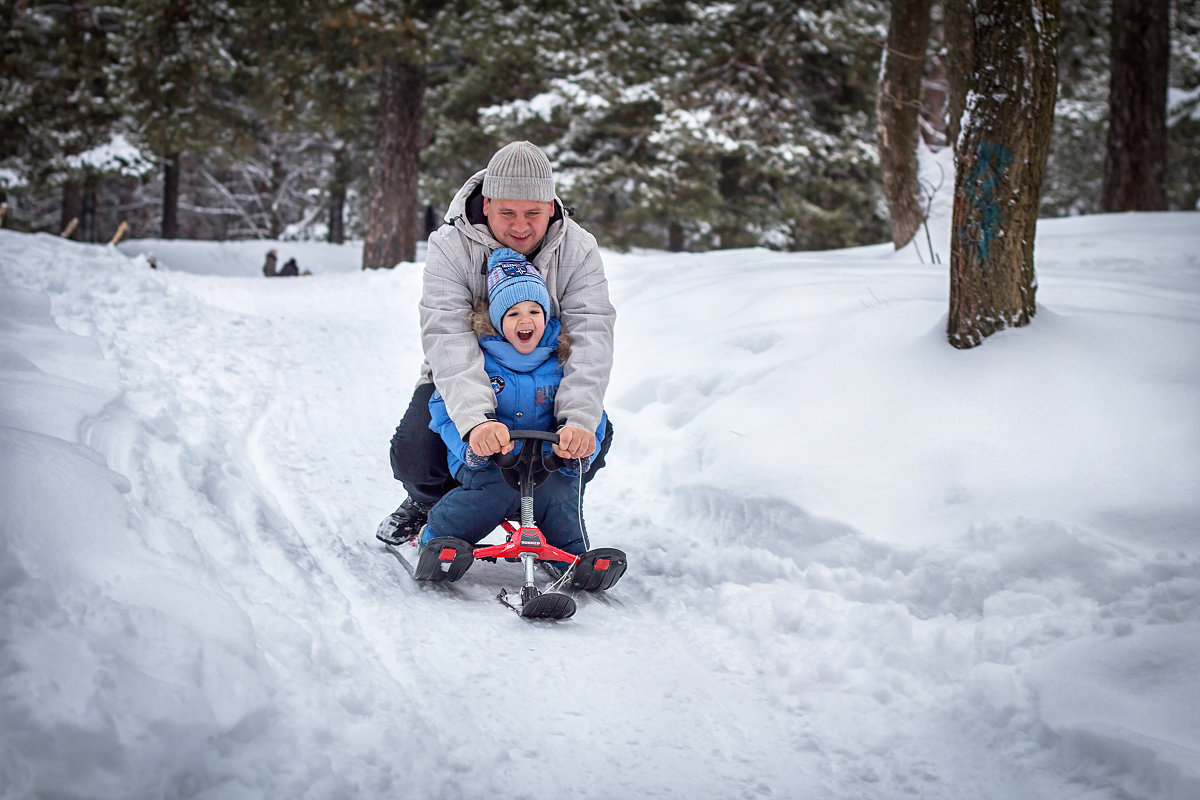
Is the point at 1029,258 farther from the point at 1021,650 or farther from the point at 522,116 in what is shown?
the point at 522,116

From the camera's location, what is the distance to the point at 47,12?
832 inches

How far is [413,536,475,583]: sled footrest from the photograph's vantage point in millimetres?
2979

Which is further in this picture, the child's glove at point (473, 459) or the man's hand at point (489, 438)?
the child's glove at point (473, 459)

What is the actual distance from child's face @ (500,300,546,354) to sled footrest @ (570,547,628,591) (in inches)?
30.0

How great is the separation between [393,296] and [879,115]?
5.57 meters

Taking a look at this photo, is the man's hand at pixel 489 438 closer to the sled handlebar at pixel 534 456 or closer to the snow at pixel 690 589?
the sled handlebar at pixel 534 456

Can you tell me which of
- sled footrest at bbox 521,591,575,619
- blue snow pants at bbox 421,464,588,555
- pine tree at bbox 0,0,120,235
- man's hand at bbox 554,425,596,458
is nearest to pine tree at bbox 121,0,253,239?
pine tree at bbox 0,0,120,235

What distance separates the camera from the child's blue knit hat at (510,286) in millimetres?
2965

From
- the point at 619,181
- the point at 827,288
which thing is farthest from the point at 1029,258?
the point at 619,181

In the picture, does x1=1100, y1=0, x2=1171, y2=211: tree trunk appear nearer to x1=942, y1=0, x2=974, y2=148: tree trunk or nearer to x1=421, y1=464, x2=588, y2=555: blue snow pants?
x1=942, y1=0, x2=974, y2=148: tree trunk

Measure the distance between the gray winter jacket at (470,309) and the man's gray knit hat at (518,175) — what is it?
0.45 feet

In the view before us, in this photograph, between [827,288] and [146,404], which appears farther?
[827,288]

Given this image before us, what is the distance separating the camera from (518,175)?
3023 millimetres

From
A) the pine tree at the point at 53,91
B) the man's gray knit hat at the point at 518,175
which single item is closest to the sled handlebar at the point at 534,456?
the man's gray knit hat at the point at 518,175
